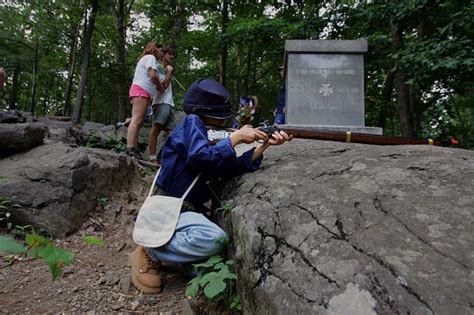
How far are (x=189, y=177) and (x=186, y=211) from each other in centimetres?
24

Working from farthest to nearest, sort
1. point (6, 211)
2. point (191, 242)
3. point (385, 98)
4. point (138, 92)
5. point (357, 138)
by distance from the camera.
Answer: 1. point (385, 98)
2. point (138, 92)
3. point (357, 138)
4. point (6, 211)
5. point (191, 242)

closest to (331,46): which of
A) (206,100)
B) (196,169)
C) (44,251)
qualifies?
(206,100)

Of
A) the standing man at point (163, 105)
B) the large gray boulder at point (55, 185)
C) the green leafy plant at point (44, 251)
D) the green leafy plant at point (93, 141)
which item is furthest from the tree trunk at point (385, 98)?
the green leafy plant at point (44, 251)

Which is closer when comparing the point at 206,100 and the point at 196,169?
the point at 196,169

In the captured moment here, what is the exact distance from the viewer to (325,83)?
6.45 meters

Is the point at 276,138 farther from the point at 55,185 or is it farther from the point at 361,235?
the point at 55,185

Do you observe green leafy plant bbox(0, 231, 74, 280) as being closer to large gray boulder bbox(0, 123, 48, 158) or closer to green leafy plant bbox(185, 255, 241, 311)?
green leafy plant bbox(185, 255, 241, 311)

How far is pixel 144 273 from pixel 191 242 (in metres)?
0.50

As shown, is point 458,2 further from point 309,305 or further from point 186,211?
point 309,305

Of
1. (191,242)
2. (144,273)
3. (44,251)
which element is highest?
(44,251)

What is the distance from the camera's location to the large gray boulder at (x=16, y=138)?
13.0 ft

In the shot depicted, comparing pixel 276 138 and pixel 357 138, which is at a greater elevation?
pixel 357 138

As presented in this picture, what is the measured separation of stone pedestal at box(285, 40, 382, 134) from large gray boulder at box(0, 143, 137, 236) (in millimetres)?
3672

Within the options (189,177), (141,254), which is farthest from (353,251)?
(141,254)
